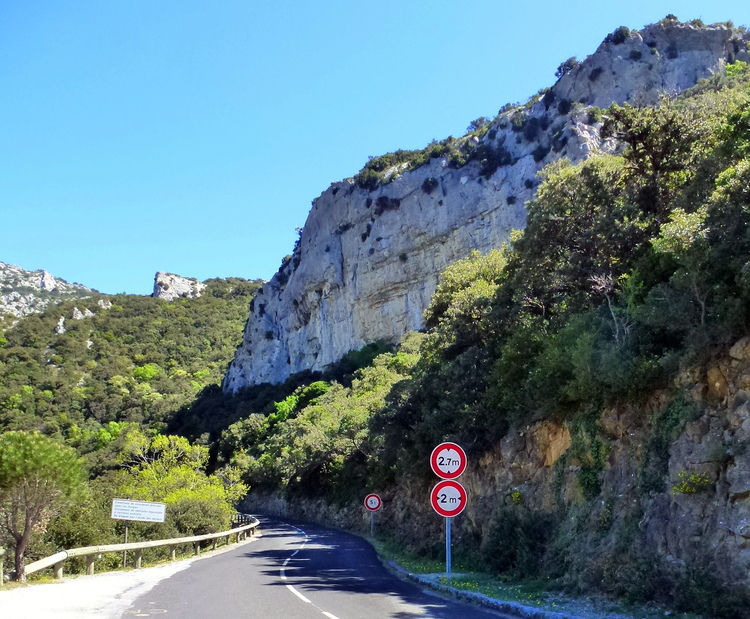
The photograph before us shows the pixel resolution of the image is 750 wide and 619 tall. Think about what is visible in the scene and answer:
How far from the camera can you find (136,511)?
16469mm

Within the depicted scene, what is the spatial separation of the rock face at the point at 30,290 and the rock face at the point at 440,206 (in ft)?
255

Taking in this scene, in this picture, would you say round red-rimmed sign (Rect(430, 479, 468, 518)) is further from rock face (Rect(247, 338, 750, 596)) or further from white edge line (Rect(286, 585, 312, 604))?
white edge line (Rect(286, 585, 312, 604))

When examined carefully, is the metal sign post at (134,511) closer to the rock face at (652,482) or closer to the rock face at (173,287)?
the rock face at (652,482)

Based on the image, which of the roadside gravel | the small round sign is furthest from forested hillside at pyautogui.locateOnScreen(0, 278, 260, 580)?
the small round sign

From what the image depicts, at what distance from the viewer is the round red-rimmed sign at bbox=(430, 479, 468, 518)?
1145 centimetres

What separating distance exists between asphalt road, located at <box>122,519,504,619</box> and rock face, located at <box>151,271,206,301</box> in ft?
424

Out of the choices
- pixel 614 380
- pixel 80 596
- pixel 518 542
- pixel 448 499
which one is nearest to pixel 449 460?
pixel 448 499

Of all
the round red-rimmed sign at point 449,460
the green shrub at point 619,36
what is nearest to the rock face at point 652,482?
the round red-rimmed sign at point 449,460

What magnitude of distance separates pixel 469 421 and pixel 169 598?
364 inches

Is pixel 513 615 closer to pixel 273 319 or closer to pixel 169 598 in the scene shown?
pixel 169 598

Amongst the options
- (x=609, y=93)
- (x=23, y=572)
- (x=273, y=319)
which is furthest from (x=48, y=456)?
(x=273, y=319)

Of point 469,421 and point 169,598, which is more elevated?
point 469,421

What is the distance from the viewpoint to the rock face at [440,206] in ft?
197

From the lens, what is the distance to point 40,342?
101 metres
